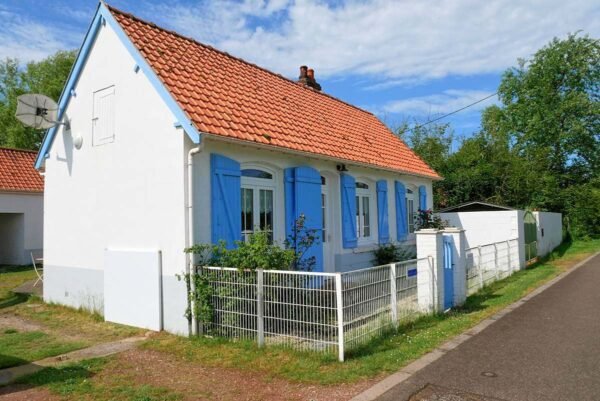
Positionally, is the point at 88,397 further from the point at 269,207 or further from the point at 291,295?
the point at 269,207

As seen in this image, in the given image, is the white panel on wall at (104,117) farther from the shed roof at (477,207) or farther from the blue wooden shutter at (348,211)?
the shed roof at (477,207)

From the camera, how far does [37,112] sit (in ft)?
32.5

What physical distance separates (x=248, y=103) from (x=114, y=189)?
128 inches

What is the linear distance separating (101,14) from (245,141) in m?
4.13

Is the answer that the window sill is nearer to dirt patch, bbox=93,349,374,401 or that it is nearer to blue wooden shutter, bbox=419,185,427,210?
blue wooden shutter, bbox=419,185,427,210

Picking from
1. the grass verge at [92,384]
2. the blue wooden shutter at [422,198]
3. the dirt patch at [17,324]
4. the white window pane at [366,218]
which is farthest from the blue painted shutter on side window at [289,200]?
the blue wooden shutter at [422,198]

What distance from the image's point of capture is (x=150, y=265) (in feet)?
26.2

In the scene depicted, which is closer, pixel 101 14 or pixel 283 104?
pixel 101 14

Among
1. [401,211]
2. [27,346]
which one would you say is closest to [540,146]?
[401,211]

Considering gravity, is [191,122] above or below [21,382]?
above

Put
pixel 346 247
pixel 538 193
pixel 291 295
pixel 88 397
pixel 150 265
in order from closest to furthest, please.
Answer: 1. pixel 88 397
2. pixel 291 295
3. pixel 150 265
4. pixel 346 247
5. pixel 538 193

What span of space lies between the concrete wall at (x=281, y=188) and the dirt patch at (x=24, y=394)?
305 centimetres

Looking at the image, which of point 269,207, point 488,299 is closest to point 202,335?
point 269,207

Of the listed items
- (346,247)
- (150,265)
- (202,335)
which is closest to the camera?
(202,335)
